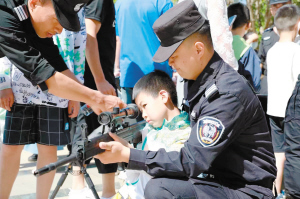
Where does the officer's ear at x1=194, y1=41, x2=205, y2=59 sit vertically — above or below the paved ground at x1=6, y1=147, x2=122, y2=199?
above

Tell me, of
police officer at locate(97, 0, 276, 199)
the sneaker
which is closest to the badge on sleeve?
police officer at locate(97, 0, 276, 199)

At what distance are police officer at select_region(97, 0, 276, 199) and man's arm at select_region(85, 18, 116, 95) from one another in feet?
3.53

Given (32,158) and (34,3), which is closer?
(34,3)

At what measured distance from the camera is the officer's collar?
93.3 inches

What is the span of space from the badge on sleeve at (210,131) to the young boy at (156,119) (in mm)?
625

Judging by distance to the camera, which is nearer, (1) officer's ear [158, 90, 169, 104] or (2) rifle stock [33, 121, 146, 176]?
(2) rifle stock [33, 121, 146, 176]

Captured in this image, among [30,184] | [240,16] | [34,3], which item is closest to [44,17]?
[34,3]

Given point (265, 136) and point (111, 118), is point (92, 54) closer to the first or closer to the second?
point (111, 118)

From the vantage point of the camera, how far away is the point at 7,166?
3275 mm

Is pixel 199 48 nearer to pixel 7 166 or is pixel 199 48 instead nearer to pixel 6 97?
pixel 6 97

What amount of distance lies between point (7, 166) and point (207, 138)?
185 cm

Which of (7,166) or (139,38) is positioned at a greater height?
(139,38)

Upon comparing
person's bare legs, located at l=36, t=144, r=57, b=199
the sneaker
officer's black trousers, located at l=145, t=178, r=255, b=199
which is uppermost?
officer's black trousers, located at l=145, t=178, r=255, b=199

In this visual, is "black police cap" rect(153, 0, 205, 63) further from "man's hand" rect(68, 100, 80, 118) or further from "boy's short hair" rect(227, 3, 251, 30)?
"boy's short hair" rect(227, 3, 251, 30)
